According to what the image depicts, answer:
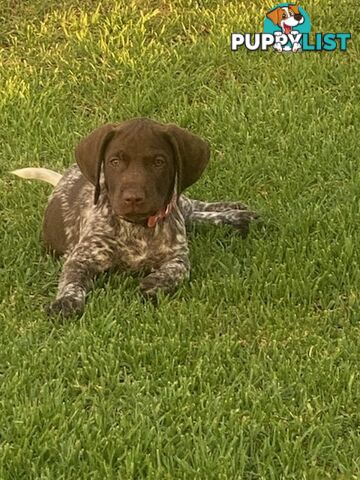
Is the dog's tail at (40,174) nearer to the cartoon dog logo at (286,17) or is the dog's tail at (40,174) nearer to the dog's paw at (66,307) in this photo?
the dog's paw at (66,307)

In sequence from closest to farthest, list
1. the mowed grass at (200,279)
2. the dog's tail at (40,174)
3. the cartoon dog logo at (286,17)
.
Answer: the mowed grass at (200,279)
the dog's tail at (40,174)
the cartoon dog logo at (286,17)

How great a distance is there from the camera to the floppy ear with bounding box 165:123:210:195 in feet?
20.1

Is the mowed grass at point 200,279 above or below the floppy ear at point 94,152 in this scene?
below

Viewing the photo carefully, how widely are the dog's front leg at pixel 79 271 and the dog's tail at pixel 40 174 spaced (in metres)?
1.26

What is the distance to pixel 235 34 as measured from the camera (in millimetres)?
10273

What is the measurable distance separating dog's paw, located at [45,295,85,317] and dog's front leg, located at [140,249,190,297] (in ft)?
1.46

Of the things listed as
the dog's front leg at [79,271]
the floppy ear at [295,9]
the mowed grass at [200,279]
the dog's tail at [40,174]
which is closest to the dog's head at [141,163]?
the dog's front leg at [79,271]

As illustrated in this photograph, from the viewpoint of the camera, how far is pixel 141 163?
236 inches

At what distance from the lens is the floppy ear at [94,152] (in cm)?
610

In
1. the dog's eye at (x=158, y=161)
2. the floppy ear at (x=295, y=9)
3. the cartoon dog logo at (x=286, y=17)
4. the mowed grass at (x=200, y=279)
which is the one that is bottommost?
the mowed grass at (x=200, y=279)

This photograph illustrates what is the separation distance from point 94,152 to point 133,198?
50 cm

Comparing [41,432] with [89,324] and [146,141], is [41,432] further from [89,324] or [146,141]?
[146,141]

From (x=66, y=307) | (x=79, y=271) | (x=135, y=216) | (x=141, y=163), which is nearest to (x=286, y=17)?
(x=141, y=163)

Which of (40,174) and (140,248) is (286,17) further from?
(140,248)
